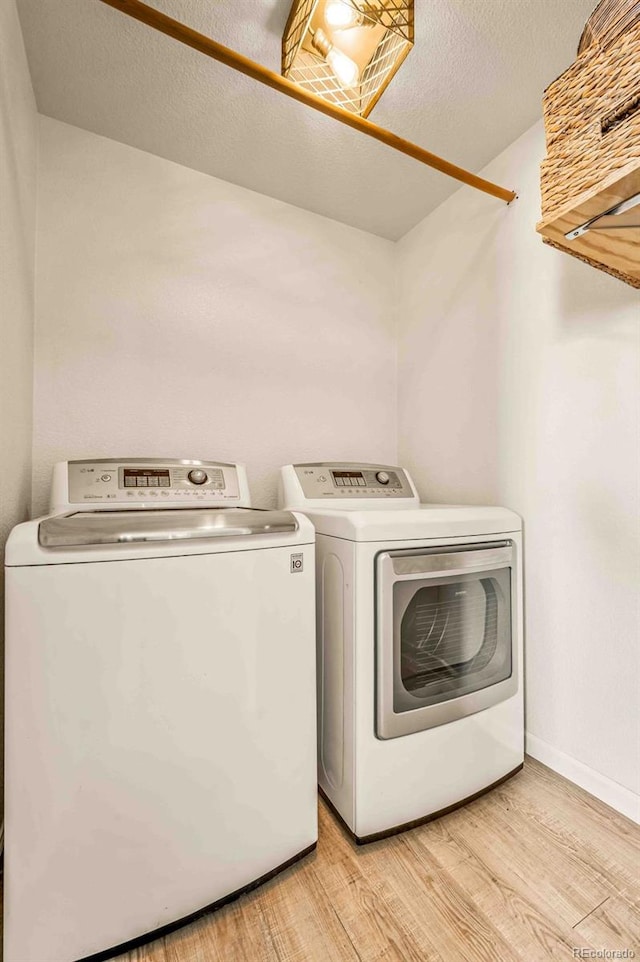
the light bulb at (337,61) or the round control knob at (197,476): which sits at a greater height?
the light bulb at (337,61)

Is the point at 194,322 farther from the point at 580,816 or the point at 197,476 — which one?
the point at 580,816

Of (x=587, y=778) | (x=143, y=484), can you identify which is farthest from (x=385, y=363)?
(x=587, y=778)

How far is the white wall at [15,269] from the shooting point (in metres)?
1.04

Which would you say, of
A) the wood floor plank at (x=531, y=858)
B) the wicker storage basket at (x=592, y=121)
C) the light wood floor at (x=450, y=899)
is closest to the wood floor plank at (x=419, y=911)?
the light wood floor at (x=450, y=899)

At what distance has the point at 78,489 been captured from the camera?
1.26m

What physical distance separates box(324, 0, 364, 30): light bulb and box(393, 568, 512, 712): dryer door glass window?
1.52m

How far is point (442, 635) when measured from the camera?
1233 millimetres

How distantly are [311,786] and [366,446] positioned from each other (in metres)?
1.47

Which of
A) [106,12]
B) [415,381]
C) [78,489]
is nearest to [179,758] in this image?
[78,489]

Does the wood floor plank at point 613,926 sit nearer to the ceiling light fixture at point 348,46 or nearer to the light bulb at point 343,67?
the ceiling light fixture at point 348,46

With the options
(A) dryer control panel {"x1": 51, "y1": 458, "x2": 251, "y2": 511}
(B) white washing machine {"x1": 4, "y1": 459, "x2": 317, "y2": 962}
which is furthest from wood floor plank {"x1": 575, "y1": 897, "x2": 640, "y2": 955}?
(A) dryer control panel {"x1": 51, "y1": 458, "x2": 251, "y2": 511}

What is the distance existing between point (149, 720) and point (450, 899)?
32.2 inches

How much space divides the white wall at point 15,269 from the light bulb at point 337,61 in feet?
2.65

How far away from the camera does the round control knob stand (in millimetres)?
1419
